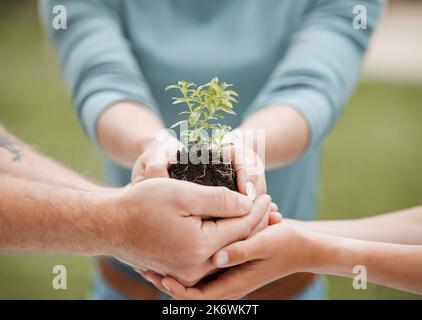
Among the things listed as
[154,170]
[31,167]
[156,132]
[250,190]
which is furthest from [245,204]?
[31,167]

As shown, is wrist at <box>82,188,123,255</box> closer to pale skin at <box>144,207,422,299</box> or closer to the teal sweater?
pale skin at <box>144,207,422,299</box>

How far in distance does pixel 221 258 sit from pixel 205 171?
0.13 metres

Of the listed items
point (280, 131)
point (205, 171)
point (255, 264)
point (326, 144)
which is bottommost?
point (255, 264)

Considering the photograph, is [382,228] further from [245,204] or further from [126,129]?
[126,129]

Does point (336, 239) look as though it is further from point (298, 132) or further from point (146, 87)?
point (146, 87)

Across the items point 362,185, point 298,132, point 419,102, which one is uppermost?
point 419,102

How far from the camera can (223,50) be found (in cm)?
112

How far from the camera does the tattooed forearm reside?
2.94 ft

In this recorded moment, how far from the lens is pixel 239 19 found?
1.13m

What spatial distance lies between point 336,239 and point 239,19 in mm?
481

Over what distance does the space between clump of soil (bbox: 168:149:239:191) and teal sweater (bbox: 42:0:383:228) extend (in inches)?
9.4

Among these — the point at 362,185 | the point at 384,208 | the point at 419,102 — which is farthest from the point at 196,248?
the point at 419,102

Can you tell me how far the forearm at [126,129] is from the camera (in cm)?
98
